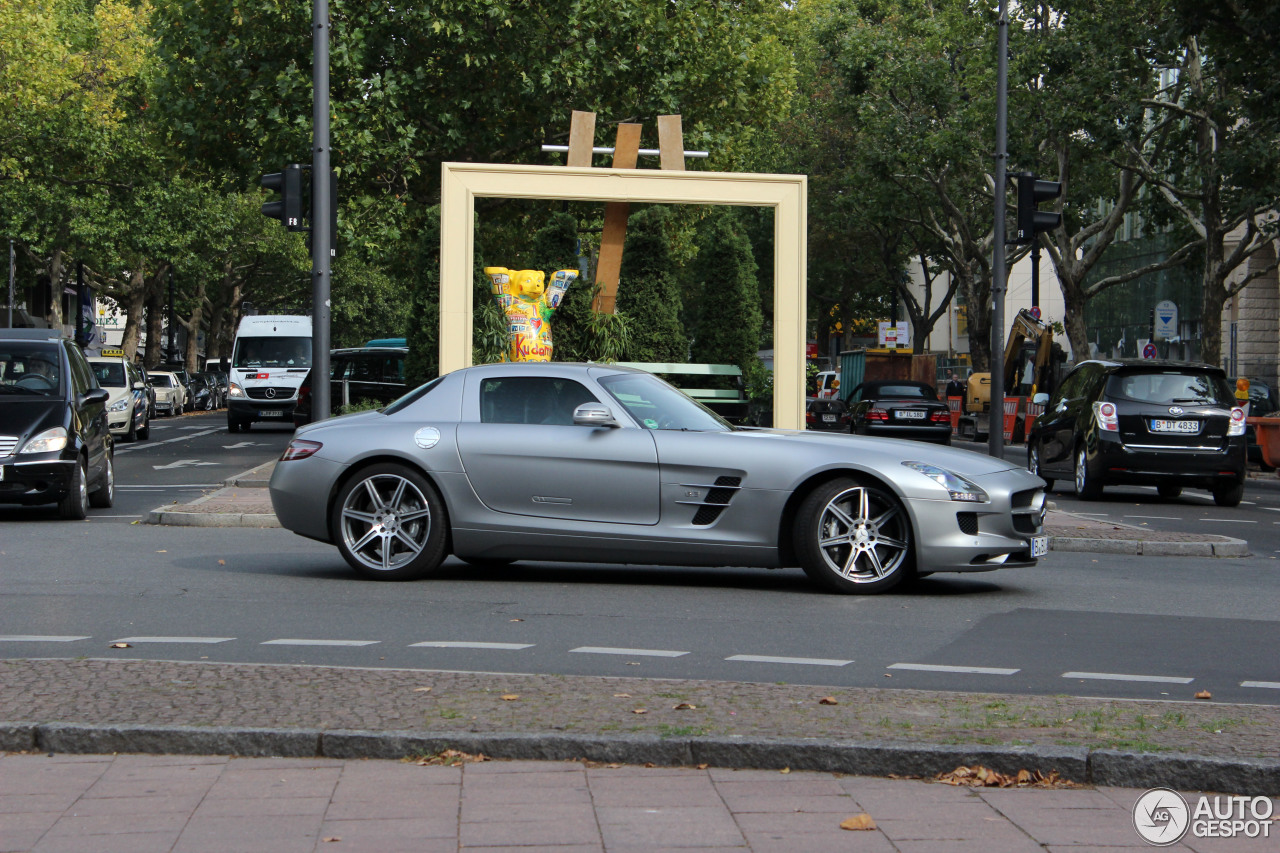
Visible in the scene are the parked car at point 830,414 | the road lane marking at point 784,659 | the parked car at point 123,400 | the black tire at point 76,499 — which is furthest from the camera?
the parked car at point 830,414

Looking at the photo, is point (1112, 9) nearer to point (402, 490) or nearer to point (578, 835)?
point (402, 490)

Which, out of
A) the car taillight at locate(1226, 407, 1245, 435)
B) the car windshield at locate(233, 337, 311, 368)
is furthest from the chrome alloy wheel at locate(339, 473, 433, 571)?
the car windshield at locate(233, 337, 311, 368)

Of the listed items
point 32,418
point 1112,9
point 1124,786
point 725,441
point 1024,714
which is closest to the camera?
point 1124,786

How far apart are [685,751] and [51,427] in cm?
1066

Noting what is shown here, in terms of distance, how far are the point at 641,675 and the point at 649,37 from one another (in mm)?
22421

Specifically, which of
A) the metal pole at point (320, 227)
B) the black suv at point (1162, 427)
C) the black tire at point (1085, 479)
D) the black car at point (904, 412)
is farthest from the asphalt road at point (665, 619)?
the black car at point (904, 412)

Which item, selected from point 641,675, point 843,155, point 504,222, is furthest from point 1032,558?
point 843,155

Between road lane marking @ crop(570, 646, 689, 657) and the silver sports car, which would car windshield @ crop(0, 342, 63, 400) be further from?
road lane marking @ crop(570, 646, 689, 657)

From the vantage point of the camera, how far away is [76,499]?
14.6 meters

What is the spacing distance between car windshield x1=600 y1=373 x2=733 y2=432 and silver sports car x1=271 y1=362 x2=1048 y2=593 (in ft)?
0.04

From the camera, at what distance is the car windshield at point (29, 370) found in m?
15.1

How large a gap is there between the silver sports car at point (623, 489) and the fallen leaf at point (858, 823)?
4899 mm

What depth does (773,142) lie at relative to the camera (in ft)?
182
